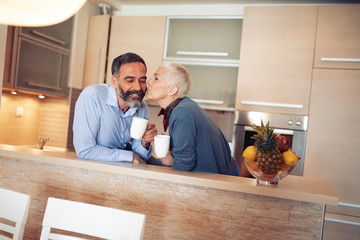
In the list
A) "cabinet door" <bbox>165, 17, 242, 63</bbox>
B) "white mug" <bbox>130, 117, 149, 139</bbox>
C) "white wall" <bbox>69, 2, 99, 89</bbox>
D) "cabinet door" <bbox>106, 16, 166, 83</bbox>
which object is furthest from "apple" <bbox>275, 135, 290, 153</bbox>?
"white wall" <bbox>69, 2, 99, 89</bbox>

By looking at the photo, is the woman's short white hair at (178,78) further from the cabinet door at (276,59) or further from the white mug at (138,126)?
the cabinet door at (276,59)

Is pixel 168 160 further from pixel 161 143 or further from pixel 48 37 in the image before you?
pixel 48 37

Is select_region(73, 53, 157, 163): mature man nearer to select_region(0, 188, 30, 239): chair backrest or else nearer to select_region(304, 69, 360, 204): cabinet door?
select_region(0, 188, 30, 239): chair backrest

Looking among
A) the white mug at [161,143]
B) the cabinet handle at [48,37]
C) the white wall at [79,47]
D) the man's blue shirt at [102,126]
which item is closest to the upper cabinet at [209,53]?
the white wall at [79,47]

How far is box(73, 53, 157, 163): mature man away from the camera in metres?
1.51

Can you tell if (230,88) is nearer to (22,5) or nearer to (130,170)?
(130,170)

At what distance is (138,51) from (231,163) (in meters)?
1.65

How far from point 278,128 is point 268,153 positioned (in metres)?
1.48

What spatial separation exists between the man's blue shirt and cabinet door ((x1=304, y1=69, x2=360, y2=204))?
1.38m

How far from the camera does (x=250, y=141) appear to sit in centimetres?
259

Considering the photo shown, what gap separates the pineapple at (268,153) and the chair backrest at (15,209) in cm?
77

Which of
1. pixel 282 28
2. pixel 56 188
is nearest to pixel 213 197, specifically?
pixel 56 188

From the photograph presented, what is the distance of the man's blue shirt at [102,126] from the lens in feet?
4.73

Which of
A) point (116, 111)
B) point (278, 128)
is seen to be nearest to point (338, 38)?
point (278, 128)
